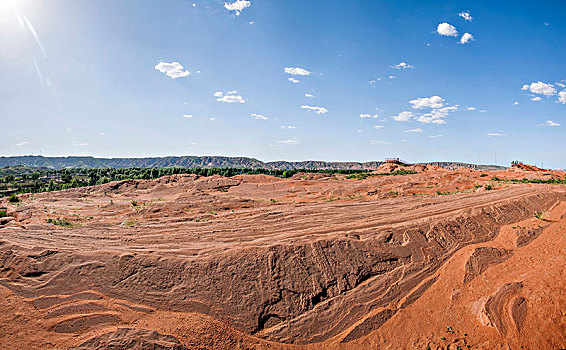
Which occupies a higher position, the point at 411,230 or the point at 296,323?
the point at 411,230

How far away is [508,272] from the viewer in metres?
9.68

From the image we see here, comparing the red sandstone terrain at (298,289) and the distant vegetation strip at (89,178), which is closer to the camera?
the red sandstone terrain at (298,289)

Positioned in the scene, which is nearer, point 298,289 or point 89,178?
point 298,289

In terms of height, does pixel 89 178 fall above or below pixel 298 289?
below

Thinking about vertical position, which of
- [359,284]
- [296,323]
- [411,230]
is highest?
[411,230]

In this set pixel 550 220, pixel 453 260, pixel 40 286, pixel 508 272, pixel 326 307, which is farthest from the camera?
pixel 550 220

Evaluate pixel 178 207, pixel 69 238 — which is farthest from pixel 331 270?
pixel 178 207

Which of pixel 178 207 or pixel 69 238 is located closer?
pixel 69 238

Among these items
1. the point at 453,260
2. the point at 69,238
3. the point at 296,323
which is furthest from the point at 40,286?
the point at 453,260

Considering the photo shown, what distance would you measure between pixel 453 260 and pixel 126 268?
11.6 metres

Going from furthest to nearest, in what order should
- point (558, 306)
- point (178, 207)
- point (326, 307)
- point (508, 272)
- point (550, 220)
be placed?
point (178, 207) → point (550, 220) → point (508, 272) → point (326, 307) → point (558, 306)

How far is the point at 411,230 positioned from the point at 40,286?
13.5 meters

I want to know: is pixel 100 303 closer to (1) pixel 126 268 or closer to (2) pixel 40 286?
(1) pixel 126 268

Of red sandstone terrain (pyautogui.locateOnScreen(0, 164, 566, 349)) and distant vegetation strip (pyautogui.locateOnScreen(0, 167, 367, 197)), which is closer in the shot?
red sandstone terrain (pyautogui.locateOnScreen(0, 164, 566, 349))
